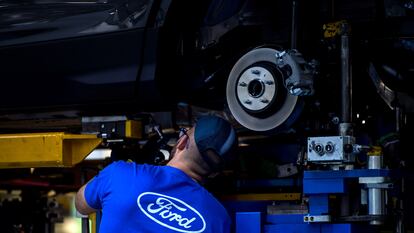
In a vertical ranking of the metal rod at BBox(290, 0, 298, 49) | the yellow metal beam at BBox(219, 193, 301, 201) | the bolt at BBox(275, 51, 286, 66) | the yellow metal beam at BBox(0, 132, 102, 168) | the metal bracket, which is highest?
the metal rod at BBox(290, 0, 298, 49)

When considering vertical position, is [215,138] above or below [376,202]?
above

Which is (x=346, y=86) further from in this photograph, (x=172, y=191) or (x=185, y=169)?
(x=172, y=191)

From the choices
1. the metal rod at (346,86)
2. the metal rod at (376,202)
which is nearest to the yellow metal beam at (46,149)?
the metal rod at (346,86)

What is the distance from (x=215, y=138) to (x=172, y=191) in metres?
0.28

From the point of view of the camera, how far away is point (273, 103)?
3.33m

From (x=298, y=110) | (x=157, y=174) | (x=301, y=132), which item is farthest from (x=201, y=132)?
(x=301, y=132)

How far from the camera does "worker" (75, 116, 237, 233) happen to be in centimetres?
296

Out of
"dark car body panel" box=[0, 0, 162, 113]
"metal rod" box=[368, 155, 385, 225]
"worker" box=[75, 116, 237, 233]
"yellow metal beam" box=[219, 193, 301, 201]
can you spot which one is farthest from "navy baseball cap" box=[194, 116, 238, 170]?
"yellow metal beam" box=[219, 193, 301, 201]

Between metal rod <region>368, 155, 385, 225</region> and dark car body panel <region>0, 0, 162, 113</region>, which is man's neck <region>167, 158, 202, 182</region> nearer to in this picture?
dark car body panel <region>0, 0, 162, 113</region>

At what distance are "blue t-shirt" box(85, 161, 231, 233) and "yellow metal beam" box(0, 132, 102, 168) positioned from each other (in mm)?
688

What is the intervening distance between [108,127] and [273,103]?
0.87 meters

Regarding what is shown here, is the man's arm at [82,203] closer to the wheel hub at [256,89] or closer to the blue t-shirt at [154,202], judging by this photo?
the blue t-shirt at [154,202]

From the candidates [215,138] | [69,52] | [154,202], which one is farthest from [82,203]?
[69,52]

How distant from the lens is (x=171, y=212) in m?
2.97
